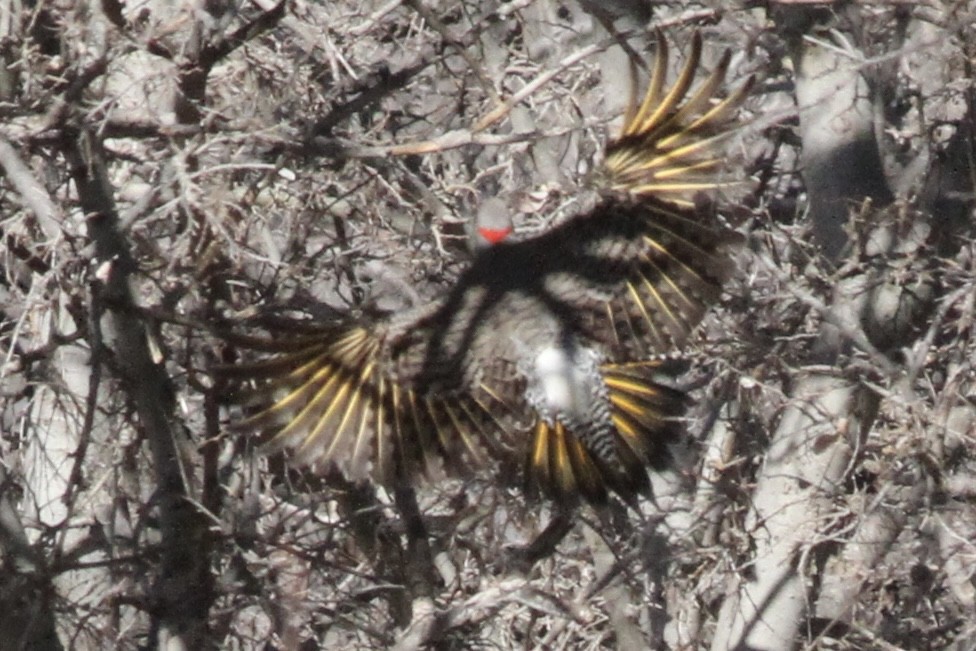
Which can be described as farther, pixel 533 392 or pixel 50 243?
pixel 533 392

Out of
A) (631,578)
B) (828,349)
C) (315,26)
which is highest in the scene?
(315,26)

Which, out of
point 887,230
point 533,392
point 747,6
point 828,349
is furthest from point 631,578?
point 747,6

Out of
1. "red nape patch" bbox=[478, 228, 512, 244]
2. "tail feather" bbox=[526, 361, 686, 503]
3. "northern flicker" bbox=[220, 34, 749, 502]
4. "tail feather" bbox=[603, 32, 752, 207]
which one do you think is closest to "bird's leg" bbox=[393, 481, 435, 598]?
"northern flicker" bbox=[220, 34, 749, 502]

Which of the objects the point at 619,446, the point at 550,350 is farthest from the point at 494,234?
the point at 619,446

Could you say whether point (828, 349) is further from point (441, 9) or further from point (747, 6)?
point (441, 9)

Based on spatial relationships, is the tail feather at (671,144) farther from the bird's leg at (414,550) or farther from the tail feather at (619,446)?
the bird's leg at (414,550)

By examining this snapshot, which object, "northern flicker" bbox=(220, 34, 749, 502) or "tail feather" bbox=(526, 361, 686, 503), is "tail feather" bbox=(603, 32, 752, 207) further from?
"tail feather" bbox=(526, 361, 686, 503)

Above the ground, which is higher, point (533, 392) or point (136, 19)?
point (136, 19)
